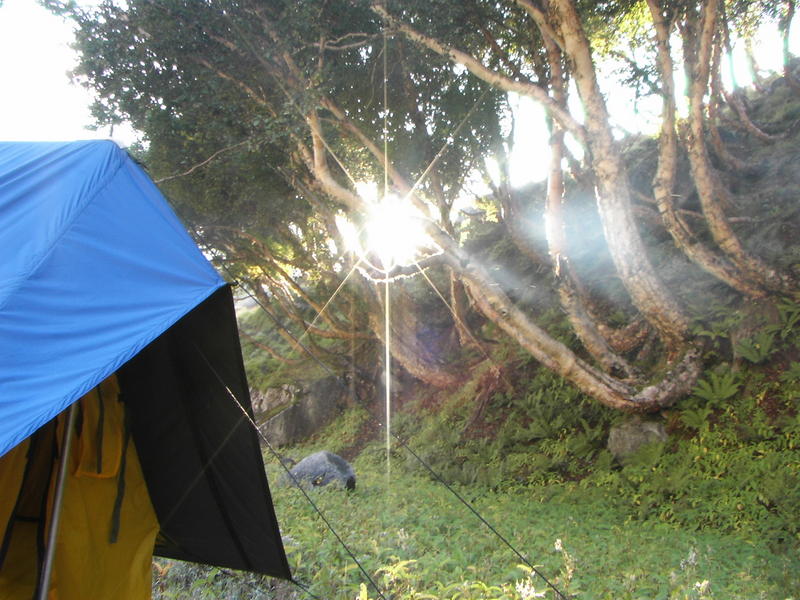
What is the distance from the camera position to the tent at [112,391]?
9.27ft

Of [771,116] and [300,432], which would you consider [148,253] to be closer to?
[300,432]

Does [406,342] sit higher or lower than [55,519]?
lower

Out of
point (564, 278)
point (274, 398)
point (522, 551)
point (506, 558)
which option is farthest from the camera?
point (274, 398)

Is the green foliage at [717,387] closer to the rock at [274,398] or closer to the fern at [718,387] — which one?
the fern at [718,387]

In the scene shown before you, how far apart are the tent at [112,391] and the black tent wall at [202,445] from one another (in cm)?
1

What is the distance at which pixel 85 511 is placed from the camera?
13.6 ft

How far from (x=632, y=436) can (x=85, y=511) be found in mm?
6798

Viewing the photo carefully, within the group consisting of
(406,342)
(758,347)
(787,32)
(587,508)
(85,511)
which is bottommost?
(587,508)

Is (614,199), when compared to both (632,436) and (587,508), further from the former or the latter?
(587,508)

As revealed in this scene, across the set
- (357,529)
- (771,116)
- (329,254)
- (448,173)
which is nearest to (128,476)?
(357,529)

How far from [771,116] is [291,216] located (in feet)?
41.9

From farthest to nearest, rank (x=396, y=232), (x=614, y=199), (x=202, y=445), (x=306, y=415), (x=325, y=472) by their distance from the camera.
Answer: (x=306, y=415), (x=396, y=232), (x=325, y=472), (x=614, y=199), (x=202, y=445)

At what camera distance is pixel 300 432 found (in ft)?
54.2

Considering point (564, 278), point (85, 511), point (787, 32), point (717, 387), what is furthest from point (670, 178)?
point (787, 32)
